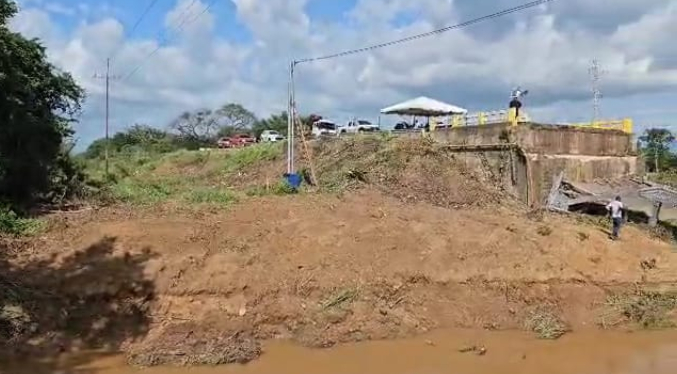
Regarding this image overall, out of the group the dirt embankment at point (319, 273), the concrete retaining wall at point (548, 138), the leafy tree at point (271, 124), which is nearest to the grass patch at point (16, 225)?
the dirt embankment at point (319, 273)

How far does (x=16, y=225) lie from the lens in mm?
14273

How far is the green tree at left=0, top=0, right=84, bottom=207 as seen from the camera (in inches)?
637

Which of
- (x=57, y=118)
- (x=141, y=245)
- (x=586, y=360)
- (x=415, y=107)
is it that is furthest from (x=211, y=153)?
(x=586, y=360)

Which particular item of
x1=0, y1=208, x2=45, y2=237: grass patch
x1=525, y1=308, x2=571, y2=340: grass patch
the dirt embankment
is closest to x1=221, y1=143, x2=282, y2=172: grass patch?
the dirt embankment

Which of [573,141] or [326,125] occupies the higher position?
[326,125]

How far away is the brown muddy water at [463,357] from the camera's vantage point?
10391mm

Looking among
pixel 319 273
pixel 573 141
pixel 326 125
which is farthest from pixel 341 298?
pixel 326 125

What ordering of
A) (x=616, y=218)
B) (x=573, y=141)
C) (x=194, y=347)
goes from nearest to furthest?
(x=194, y=347), (x=616, y=218), (x=573, y=141)

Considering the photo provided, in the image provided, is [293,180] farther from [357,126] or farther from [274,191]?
[357,126]

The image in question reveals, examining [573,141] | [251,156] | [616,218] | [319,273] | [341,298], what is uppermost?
[573,141]

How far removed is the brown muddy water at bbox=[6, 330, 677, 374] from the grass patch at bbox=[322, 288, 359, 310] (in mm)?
1087

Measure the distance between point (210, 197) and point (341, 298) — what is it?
6.35 meters

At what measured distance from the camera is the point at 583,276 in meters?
14.3

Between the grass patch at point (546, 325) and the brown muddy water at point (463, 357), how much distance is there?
17 cm
